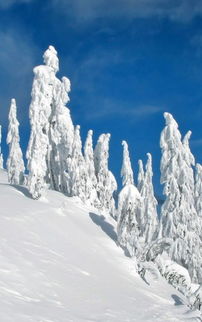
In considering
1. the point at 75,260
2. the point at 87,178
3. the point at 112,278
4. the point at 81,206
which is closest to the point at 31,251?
the point at 75,260

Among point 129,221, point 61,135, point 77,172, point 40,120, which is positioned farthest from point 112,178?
point 129,221

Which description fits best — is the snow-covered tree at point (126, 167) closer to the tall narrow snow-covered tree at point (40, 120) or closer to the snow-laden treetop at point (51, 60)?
the tall narrow snow-covered tree at point (40, 120)

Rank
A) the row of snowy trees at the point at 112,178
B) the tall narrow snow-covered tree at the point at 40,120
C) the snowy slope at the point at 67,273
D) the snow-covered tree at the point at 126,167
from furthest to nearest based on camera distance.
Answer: the snow-covered tree at the point at 126,167, the tall narrow snow-covered tree at the point at 40,120, the row of snowy trees at the point at 112,178, the snowy slope at the point at 67,273

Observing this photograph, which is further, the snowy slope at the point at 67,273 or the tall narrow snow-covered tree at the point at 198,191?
the tall narrow snow-covered tree at the point at 198,191

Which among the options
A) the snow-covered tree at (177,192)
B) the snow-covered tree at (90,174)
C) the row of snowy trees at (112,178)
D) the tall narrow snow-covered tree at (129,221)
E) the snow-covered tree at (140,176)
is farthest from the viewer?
the snow-covered tree at (140,176)

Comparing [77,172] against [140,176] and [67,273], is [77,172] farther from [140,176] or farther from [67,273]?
[67,273]

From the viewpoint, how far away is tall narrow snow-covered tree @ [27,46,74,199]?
98.1 feet

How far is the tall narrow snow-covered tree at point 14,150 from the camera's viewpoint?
43312 millimetres

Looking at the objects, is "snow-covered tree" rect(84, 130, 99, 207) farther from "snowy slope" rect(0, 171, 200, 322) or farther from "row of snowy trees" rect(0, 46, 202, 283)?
"snowy slope" rect(0, 171, 200, 322)

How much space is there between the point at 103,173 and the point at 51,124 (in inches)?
266

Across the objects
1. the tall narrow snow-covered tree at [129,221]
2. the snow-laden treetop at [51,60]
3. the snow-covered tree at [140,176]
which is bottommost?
the tall narrow snow-covered tree at [129,221]

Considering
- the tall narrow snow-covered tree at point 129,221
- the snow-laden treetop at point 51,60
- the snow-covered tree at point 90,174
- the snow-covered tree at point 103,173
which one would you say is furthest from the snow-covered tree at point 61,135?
the tall narrow snow-covered tree at point 129,221

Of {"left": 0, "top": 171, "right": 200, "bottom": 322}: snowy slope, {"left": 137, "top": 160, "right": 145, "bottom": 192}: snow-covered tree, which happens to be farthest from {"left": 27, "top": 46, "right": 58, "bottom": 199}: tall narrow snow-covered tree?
{"left": 137, "top": 160, "right": 145, "bottom": 192}: snow-covered tree

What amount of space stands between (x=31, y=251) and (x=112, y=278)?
12.3ft
